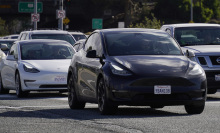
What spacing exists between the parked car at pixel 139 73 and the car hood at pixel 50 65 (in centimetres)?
515

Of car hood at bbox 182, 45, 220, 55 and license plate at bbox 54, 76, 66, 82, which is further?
license plate at bbox 54, 76, 66, 82

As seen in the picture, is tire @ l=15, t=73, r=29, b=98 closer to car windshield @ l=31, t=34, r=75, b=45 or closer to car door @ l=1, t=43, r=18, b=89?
car door @ l=1, t=43, r=18, b=89

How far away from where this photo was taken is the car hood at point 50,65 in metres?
19.4

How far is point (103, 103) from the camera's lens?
12.9 meters

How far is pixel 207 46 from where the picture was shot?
61.6ft

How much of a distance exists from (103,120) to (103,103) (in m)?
0.98

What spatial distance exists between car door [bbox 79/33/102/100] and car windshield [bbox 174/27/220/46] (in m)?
5.03

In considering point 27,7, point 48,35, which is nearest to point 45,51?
point 48,35

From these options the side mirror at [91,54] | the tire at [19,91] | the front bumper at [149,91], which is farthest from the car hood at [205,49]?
the front bumper at [149,91]

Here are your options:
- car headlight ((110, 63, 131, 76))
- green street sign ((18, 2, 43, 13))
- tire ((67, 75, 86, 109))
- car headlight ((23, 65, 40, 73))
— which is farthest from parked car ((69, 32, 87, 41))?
green street sign ((18, 2, 43, 13))

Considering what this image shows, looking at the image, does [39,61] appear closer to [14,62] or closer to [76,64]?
[14,62]

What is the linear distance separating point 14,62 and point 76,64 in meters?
5.81

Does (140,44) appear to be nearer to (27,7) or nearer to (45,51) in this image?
(45,51)

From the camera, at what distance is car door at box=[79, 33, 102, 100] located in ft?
44.5
